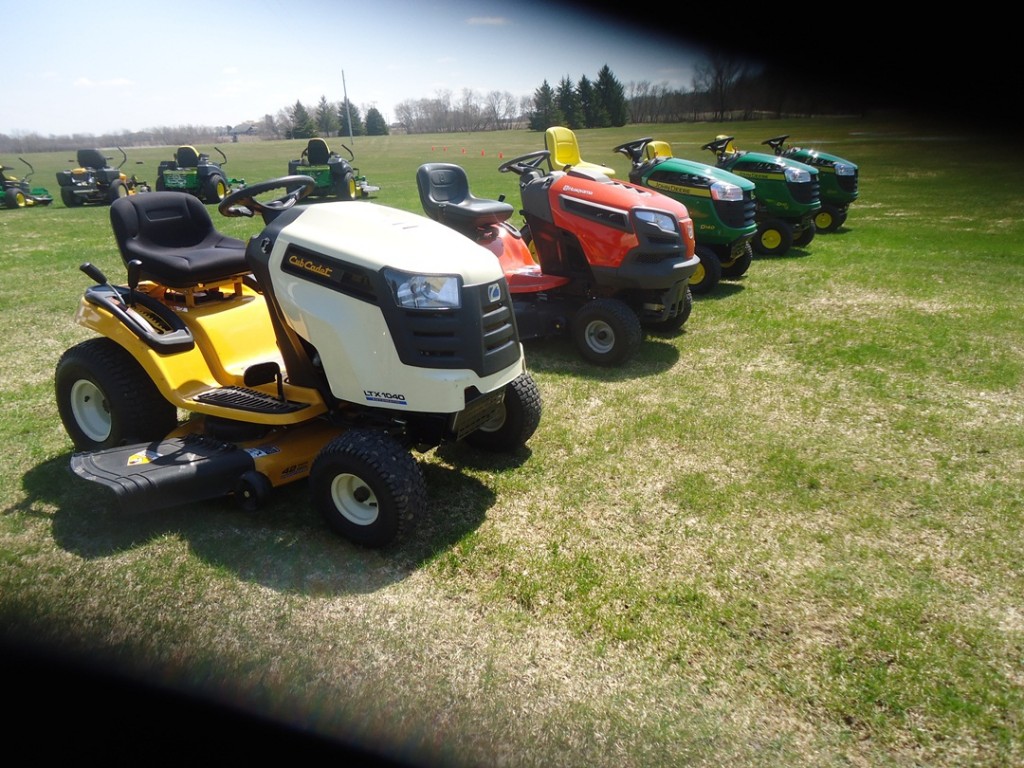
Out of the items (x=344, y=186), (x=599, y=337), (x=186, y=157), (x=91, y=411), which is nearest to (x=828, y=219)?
(x=599, y=337)

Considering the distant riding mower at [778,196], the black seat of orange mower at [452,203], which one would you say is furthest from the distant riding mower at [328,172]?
the black seat of orange mower at [452,203]

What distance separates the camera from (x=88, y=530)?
119 inches

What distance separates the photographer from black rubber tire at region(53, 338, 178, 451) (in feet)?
11.1

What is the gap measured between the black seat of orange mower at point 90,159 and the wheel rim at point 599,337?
59.5ft

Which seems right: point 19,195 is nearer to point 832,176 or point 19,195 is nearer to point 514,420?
point 832,176

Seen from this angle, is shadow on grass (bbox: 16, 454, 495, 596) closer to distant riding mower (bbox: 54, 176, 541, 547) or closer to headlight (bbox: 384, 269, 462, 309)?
distant riding mower (bbox: 54, 176, 541, 547)

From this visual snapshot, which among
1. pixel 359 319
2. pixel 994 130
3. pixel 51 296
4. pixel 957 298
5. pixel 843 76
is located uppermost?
pixel 843 76

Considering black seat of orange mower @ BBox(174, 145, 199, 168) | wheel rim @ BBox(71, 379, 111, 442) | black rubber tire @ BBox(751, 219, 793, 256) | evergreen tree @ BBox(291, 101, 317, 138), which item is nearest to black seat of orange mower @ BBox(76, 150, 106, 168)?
black seat of orange mower @ BBox(174, 145, 199, 168)

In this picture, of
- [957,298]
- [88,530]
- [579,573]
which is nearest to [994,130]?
[579,573]

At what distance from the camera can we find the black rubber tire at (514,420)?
349 cm

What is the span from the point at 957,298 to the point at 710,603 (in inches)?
231

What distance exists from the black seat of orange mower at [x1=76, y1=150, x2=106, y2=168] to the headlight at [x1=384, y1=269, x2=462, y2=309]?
19484mm

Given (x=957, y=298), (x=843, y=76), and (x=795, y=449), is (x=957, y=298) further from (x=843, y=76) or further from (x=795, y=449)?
(x=843, y=76)

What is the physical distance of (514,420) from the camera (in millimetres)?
3555
